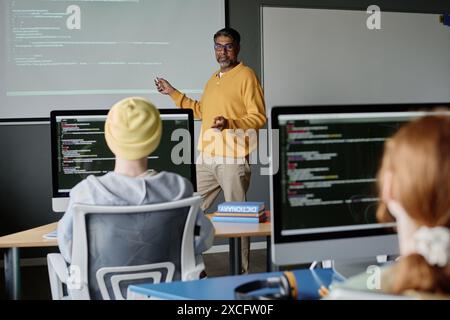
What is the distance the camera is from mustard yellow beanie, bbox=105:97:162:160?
1997mm

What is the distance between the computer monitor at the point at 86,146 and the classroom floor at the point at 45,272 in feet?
4.86

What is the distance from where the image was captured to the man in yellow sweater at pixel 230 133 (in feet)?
12.9

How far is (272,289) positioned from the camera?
1.61 meters

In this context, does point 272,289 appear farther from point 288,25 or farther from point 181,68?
point 288,25

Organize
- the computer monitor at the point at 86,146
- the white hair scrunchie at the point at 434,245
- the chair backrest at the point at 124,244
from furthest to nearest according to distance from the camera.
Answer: the computer monitor at the point at 86,146 < the chair backrest at the point at 124,244 < the white hair scrunchie at the point at 434,245

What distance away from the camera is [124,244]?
6.17ft

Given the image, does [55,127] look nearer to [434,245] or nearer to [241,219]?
[241,219]

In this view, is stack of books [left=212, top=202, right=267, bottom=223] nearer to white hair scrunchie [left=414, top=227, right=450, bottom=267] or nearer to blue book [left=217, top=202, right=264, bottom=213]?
blue book [left=217, top=202, right=264, bottom=213]

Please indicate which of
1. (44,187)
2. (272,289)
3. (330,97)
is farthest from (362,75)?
(272,289)

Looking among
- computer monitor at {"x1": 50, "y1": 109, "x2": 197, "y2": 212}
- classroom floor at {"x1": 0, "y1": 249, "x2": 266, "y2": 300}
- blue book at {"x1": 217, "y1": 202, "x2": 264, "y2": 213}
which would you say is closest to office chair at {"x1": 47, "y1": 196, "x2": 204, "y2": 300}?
computer monitor at {"x1": 50, "y1": 109, "x2": 197, "y2": 212}

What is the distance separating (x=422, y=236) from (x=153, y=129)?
3.90 ft

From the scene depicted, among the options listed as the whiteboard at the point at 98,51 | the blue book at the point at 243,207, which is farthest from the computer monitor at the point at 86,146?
the whiteboard at the point at 98,51

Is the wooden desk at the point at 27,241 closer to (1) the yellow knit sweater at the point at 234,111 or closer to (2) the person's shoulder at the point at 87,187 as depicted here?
(2) the person's shoulder at the point at 87,187

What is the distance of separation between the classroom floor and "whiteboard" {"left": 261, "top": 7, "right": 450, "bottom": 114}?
138 centimetres
